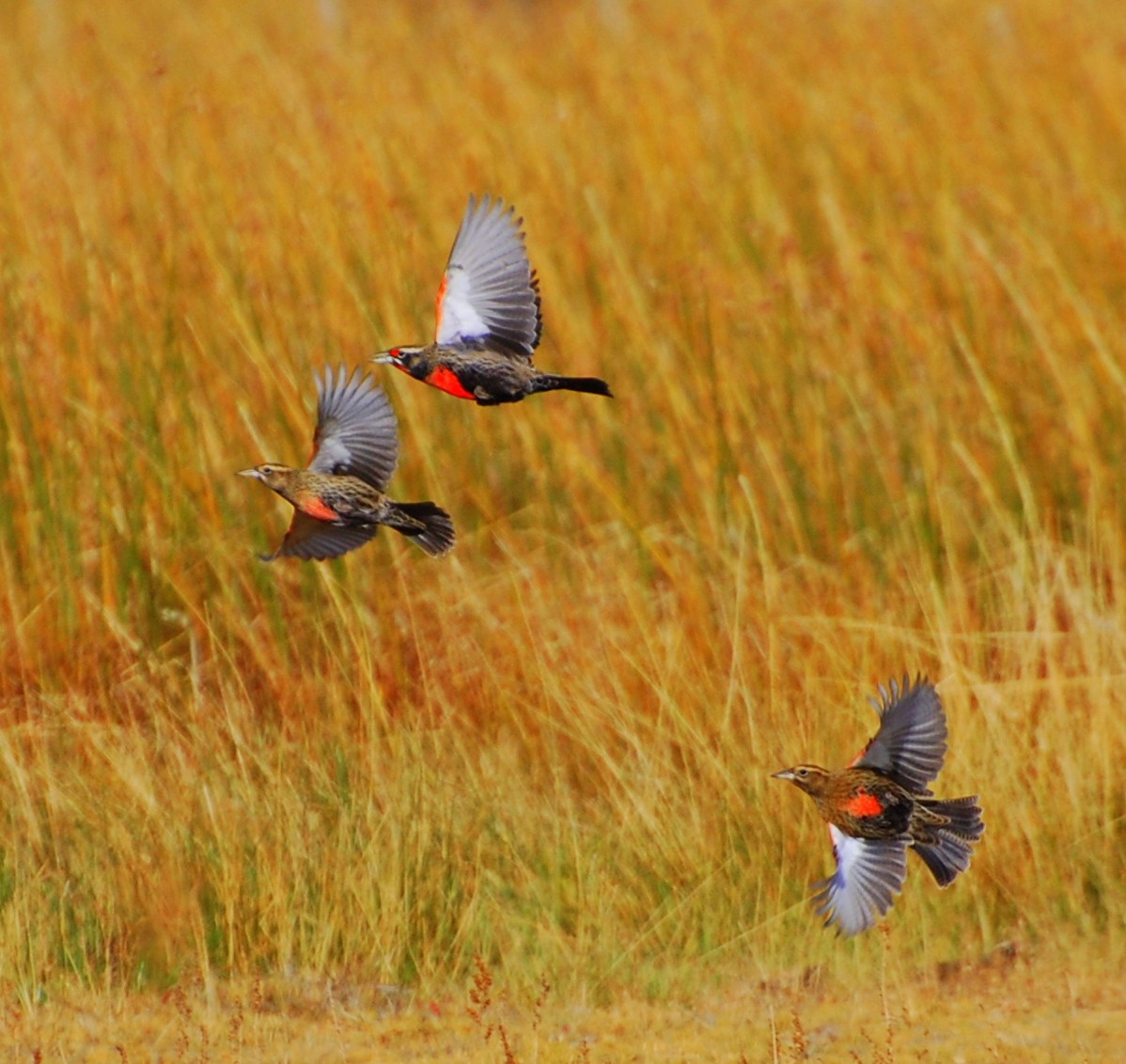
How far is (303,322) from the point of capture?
286 inches

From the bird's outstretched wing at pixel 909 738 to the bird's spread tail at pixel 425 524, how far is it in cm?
87

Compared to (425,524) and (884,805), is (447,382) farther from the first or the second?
(884,805)

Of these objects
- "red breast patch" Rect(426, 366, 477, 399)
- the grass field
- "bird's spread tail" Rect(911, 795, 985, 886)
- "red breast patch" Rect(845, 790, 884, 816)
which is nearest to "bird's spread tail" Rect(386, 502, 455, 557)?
"red breast patch" Rect(426, 366, 477, 399)

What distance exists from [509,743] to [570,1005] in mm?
1144

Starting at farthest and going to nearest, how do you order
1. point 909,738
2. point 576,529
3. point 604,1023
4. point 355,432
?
1. point 576,529
2. point 604,1023
3. point 909,738
4. point 355,432

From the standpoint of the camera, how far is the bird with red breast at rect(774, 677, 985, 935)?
3.46 meters

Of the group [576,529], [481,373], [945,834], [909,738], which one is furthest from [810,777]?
[576,529]

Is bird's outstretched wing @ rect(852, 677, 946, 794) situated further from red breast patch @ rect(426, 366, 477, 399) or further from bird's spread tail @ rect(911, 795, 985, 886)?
red breast patch @ rect(426, 366, 477, 399)

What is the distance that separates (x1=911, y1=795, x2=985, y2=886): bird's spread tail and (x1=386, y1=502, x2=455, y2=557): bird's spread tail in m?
0.99

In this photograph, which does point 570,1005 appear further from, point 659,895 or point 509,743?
point 509,743

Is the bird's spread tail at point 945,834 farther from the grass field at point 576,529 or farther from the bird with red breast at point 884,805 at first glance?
the grass field at point 576,529

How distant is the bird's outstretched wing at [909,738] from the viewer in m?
3.56

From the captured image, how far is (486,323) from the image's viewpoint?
318 centimetres

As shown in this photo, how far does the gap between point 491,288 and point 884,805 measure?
40.1 inches
